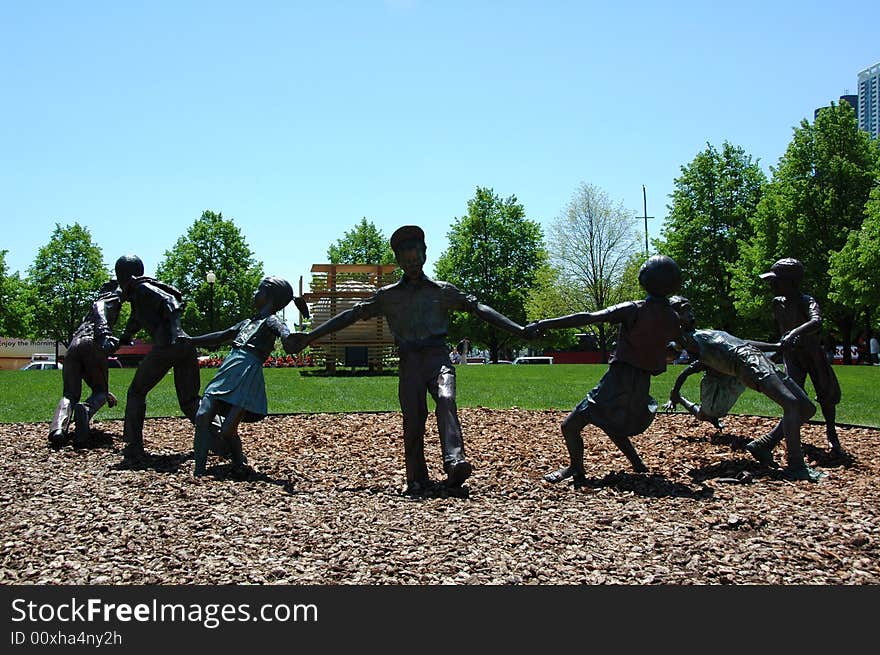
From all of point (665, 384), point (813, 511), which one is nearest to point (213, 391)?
point (813, 511)

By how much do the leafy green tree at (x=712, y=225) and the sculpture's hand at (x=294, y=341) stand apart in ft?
108

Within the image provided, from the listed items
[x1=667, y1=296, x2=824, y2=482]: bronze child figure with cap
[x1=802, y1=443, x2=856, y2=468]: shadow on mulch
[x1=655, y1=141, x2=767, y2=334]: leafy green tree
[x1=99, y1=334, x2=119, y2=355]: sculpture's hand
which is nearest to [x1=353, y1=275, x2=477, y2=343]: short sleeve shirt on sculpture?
[x1=667, y1=296, x2=824, y2=482]: bronze child figure with cap

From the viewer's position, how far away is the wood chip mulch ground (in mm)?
4293

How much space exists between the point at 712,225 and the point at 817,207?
21.6 ft

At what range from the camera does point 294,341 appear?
6758 millimetres

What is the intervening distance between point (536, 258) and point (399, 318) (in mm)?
40338

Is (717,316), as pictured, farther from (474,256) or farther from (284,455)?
(284,455)

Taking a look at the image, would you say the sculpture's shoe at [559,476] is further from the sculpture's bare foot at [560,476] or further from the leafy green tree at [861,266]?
the leafy green tree at [861,266]

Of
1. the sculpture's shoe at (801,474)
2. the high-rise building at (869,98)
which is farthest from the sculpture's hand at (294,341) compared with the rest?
the high-rise building at (869,98)

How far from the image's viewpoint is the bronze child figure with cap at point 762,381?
678 cm

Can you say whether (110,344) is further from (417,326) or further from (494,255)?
(494,255)

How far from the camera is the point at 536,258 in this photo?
4622 centimetres

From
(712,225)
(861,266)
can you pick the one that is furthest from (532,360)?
(861,266)

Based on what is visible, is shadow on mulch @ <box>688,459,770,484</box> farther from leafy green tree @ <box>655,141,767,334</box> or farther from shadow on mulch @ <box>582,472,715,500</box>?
leafy green tree @ <box>655,141,767,334</box>
